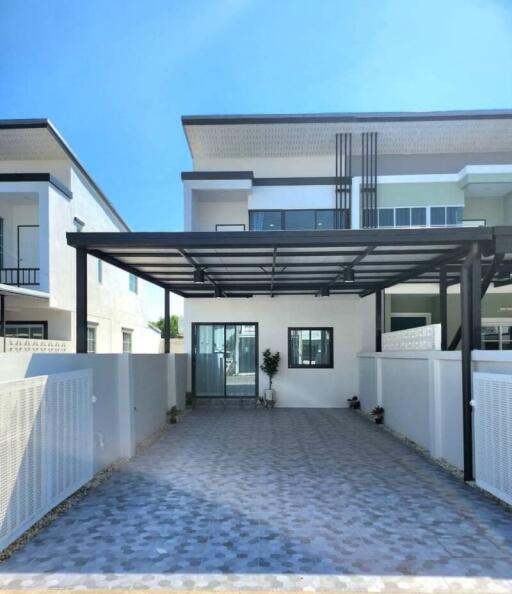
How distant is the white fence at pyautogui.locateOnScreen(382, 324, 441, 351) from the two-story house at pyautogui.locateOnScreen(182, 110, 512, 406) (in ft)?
8.61

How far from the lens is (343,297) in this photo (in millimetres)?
13602

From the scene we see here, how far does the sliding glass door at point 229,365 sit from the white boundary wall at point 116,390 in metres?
2.86

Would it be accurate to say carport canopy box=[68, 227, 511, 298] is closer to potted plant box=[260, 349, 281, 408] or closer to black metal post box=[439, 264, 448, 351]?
black metal post box=[439, 264, 448, 351]

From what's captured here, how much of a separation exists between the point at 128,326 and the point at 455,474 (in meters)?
17.0

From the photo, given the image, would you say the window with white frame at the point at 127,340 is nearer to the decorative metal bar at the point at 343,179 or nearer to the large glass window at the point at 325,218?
the large glass window at the point at 325,218

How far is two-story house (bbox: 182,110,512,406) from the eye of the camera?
44.6 feet

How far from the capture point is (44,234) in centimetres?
1295

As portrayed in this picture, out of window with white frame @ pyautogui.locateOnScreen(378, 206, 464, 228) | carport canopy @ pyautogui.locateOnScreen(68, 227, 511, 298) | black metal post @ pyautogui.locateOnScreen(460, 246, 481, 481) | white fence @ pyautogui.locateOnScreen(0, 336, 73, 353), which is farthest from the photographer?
window with white frame @ pyautogui.locateOnScreen(378, 206, 464, 228)

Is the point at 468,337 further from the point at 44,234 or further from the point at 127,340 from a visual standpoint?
the point at 127,340

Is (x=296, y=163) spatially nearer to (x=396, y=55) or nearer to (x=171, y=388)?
(x=396, y=55)

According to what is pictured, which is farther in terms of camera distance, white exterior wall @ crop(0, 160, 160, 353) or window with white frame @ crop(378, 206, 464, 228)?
window with white frame @ crop(378, 206, 464, 228)

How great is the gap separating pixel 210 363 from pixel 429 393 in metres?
7.41

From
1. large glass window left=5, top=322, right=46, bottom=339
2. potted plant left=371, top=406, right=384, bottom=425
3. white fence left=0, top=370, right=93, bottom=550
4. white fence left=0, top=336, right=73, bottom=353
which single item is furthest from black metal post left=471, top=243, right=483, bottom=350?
large glass window left=5, top=322, right=46, bottom=339

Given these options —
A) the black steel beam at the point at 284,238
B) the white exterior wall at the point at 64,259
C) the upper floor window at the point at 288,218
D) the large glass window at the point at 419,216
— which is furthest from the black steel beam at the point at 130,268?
the large glass window at the point at 419,216
